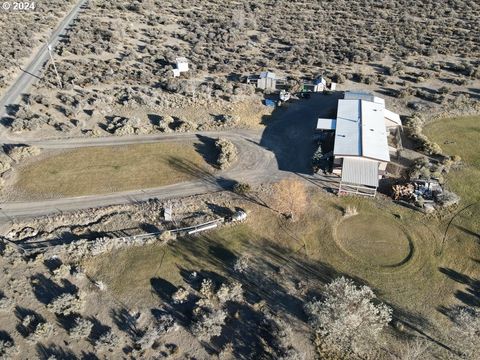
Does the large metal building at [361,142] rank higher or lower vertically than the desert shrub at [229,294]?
higher

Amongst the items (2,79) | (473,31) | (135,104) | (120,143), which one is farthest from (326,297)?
(473,31)

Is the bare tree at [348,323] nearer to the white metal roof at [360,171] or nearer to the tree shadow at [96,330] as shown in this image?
the white metal roof at [360,171]

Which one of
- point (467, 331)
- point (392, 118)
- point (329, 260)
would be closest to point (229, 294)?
point (329, 260)

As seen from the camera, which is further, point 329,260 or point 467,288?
point 329,260

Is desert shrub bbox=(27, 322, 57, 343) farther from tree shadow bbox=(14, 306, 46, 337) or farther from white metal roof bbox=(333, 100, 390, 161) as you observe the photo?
white metal roof bbox=(333, 100, 390, 161)

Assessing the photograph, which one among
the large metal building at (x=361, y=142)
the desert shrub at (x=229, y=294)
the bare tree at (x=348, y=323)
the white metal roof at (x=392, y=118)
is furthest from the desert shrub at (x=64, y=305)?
the white metal roof at (x=392, y=118)

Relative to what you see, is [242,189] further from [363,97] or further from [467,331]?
[467,331]

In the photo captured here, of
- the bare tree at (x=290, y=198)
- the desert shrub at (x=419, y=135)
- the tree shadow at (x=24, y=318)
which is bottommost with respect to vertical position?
the tree shadow at (x=24, y=318)

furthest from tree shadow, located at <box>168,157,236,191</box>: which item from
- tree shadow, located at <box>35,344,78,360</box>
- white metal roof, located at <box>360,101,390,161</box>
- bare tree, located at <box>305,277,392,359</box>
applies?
tree shadow, located at <box>35,344,78,360</box>
